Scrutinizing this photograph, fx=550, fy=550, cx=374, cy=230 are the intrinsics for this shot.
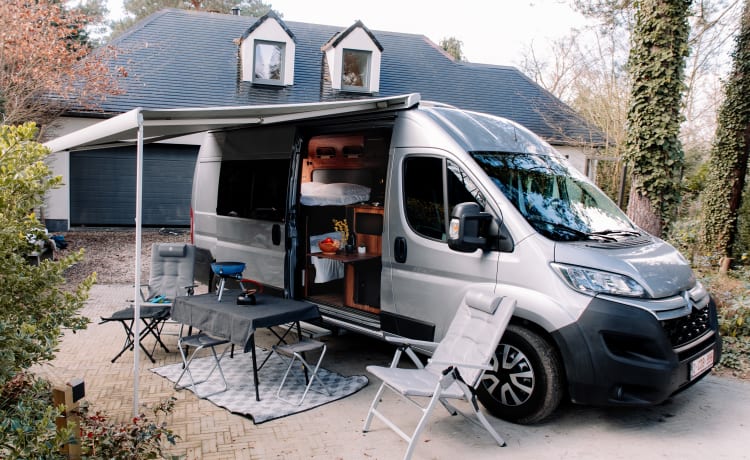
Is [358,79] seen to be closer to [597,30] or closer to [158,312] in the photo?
[597,30]

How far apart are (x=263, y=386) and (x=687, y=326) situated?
3.46 metres

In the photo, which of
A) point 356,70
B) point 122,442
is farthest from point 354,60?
point 122,442

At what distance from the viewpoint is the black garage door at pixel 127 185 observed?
14430mm

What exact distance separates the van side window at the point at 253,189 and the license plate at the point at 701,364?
4.04m

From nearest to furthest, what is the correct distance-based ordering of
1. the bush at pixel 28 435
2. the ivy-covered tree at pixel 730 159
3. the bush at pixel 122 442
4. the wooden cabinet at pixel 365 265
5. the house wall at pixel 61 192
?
the bush at pixel 28 435, the bush at pixel 122 442, the wooden cabinet at pixel 365 265, the ivy-covered tree at pixel 730 159, the house wall at pixel 61 192

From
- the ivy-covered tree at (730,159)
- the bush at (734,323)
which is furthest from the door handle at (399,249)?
the ivy-covered tree at (730,159)

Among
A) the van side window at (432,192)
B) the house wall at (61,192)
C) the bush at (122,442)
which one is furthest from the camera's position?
the house wall at (61,192)

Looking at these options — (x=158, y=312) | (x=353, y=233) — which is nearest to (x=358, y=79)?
(x=353, y=233)

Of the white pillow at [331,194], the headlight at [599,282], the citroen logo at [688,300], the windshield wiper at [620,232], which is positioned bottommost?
the citroen logo at [688,300]

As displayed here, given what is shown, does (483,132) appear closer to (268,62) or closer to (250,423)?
(250,423)

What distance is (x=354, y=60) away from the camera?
17.1 m

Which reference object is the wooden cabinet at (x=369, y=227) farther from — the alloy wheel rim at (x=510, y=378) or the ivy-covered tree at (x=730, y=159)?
the ivy-covered tree at (x=730, y=159)

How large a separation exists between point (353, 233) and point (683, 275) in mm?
3582

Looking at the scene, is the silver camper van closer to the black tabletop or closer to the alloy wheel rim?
the alloy wheel rim
